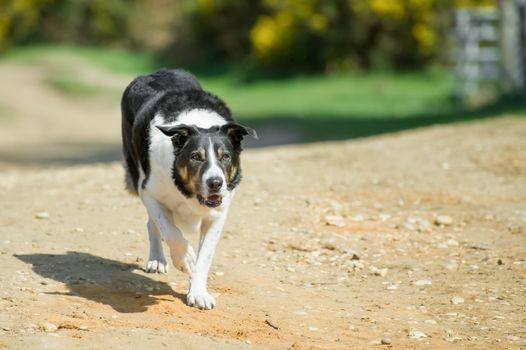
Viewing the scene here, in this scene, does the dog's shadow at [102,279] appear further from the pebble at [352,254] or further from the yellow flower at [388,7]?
the yellow flower at [388,7]

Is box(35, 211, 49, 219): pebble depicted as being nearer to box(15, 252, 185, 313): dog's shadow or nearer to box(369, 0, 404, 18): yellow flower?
box(15, 252, 185, 313): dog's shadow

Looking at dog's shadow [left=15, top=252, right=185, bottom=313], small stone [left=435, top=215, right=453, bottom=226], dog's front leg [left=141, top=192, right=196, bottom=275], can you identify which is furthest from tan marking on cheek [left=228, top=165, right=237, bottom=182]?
small stone [left=435, top=215, right=453, bottom=226]

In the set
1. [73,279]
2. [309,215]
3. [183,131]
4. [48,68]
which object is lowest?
[48,68]

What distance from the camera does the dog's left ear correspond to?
695cm

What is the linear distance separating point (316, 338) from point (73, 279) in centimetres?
215

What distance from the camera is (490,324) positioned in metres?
6.96

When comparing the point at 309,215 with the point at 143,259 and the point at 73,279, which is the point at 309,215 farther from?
the point at 73,279

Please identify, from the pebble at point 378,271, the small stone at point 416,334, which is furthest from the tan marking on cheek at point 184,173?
the pebble at point 378,271

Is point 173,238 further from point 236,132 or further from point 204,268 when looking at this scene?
point 236,132

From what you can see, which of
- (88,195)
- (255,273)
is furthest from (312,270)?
(88,195)

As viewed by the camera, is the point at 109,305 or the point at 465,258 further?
the point at 465,258

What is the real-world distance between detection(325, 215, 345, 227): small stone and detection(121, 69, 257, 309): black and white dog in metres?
2.35

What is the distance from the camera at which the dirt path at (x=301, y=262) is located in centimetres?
661

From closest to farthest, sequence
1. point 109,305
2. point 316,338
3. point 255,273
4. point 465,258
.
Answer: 1. point 316,338
2. point 109,305
3. point 255,273
4. point 465,258
